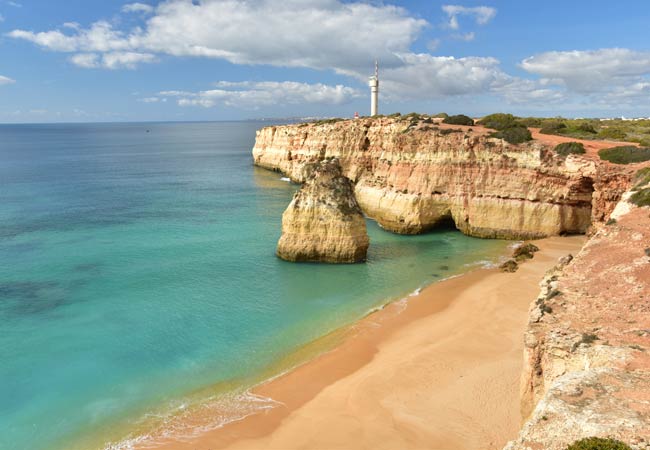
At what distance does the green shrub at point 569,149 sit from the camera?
30.3 metres

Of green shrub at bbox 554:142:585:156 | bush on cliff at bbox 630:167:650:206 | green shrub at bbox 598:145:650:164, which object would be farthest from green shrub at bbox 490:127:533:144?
bush on cliff at bbox 630:167:650:206

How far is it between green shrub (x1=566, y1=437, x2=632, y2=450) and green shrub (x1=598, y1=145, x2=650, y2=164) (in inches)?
1045

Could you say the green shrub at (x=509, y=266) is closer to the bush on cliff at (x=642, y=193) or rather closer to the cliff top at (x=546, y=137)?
the bush on cliff at (x=642, y=193)

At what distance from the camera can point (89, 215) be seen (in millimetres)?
38844

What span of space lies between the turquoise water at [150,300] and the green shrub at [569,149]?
25.8 feet

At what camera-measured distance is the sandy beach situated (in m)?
12.2

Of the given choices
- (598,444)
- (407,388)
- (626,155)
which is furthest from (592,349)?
(626,155)

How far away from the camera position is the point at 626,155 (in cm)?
2764

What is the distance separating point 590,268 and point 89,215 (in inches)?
1523

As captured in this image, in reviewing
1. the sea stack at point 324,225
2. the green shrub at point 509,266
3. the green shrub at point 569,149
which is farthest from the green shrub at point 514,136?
the sea stack at point 324,225

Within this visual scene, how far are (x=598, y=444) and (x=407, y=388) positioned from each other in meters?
8.85

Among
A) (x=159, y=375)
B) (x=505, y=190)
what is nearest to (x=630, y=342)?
(x=159, y=375)

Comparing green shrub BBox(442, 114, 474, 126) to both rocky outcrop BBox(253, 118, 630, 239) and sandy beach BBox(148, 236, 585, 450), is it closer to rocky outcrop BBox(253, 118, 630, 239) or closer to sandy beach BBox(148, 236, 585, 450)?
rocky outcrop BBox(253, 118, 630, 239)

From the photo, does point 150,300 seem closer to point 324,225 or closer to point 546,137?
point 324,225
